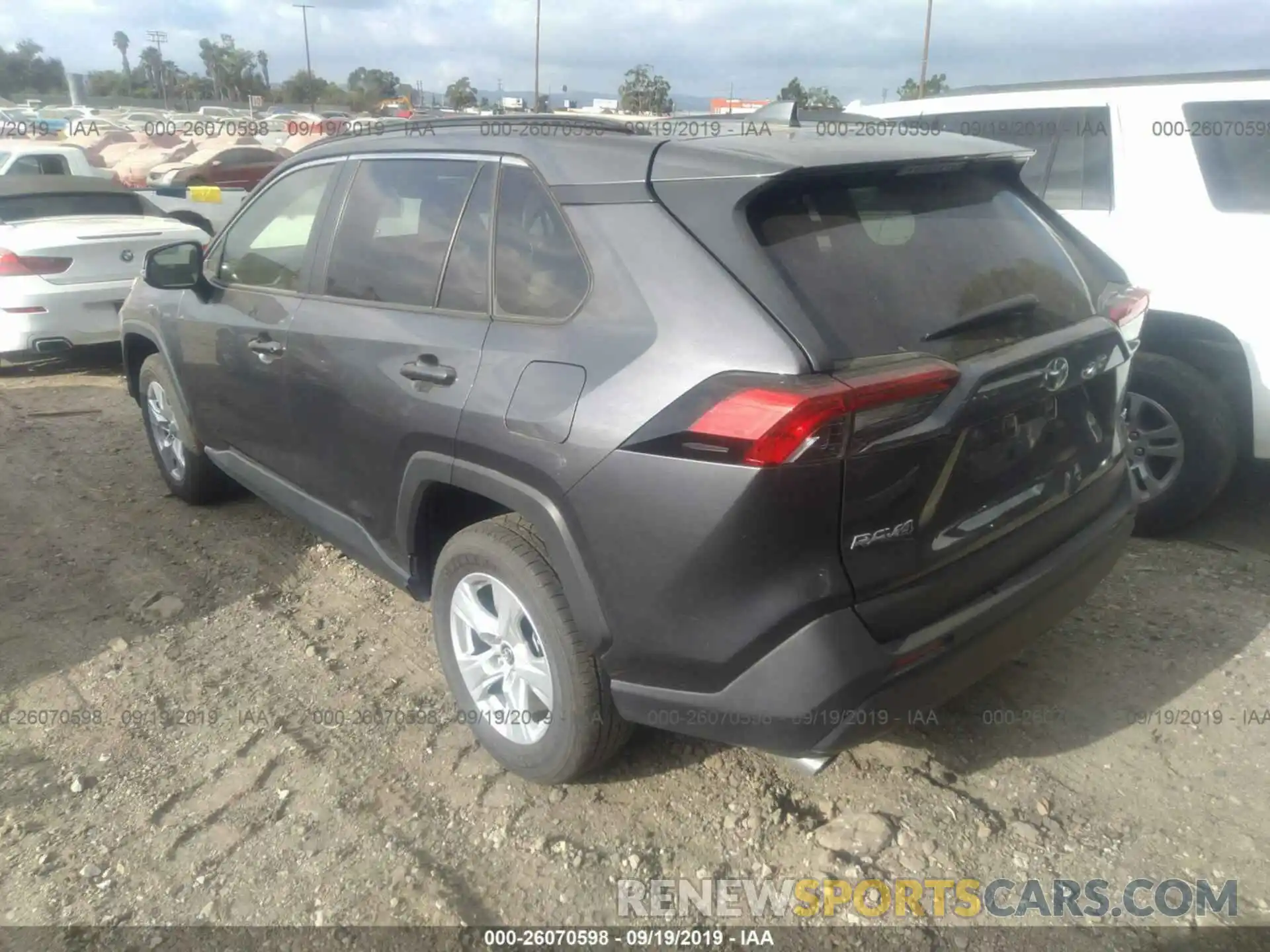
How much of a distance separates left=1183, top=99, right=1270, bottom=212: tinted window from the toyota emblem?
2.27 m

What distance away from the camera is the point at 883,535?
7.08 feet

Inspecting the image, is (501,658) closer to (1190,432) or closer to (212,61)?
(1190,432)

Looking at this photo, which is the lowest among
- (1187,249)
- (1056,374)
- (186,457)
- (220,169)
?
(186,457)

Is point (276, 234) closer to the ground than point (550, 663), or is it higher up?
higher up

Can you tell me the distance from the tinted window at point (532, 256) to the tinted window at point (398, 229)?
25 centimetres

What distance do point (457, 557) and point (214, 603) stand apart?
67.5 inches

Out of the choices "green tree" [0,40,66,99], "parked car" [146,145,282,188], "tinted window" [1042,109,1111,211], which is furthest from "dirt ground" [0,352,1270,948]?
"green tree" [0,40,66,99]

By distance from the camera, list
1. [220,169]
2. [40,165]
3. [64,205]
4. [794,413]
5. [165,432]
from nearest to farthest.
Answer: [794,413], [165,432], [64,205], [40,165], [220,169]

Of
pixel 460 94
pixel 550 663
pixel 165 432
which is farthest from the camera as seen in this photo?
pixel 460 94

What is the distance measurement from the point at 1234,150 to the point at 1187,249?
0.48m

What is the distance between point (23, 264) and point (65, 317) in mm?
445

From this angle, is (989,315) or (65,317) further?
(65,317)

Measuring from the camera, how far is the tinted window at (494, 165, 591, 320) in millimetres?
2518

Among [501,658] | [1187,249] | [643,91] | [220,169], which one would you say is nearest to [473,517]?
[501,658]
